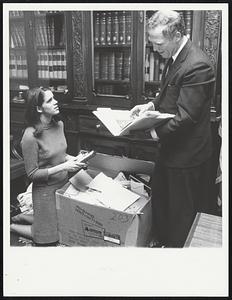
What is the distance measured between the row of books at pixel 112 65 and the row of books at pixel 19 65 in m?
0.55

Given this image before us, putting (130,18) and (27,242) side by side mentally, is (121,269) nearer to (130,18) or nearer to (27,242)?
(27,242)

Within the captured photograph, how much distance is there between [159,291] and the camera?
4.64 feet

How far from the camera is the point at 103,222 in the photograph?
5.80ft

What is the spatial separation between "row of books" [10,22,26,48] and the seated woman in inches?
37.5

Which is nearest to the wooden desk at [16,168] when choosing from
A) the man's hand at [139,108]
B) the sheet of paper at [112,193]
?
the sheet of paper at [112,193]

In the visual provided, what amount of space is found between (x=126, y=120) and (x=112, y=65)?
77 centimetres

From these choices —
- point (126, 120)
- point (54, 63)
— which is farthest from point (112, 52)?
point (126, 120)

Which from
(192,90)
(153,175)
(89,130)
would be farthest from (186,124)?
(89,130)

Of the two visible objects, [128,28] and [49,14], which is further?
[49,14]

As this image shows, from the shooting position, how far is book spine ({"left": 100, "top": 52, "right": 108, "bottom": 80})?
2.45 metres

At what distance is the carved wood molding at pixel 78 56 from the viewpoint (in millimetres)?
2418

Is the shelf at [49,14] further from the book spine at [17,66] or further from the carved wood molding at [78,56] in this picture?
the book spine at [17,66]

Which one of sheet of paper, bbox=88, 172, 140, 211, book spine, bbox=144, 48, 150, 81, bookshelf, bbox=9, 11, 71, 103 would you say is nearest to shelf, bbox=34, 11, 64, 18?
bookshelf, bbox=9, 11, 71, 103

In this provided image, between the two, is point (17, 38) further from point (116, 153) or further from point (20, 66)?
point (116, 153)
